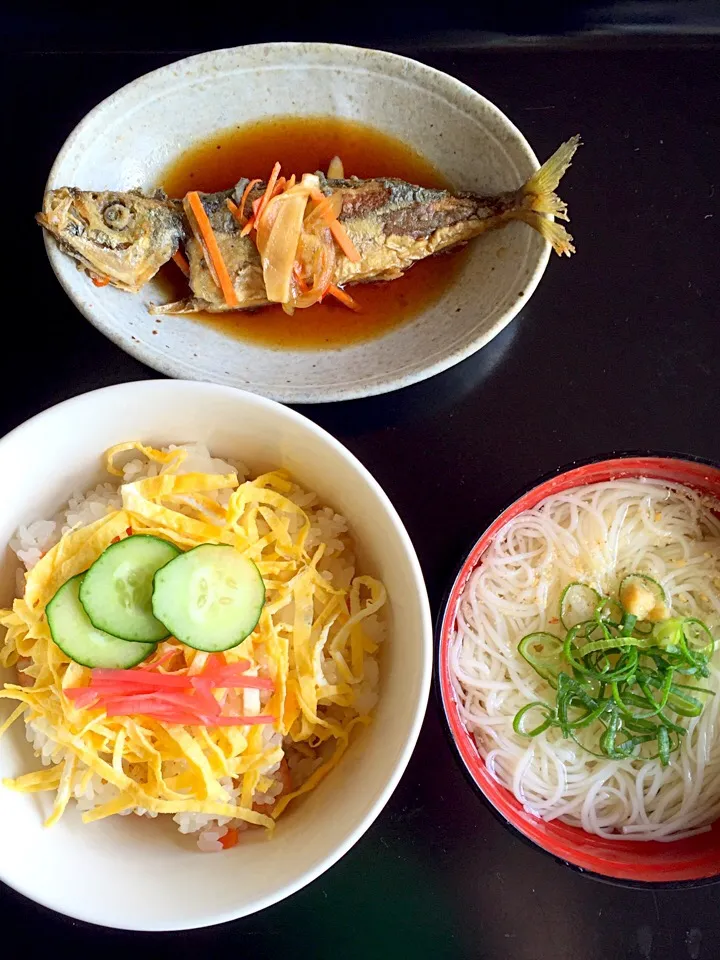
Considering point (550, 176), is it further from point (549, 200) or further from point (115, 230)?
point (115, 230)

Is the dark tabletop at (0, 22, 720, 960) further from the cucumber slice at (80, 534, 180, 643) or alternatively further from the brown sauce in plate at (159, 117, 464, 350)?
the cucumber slice at (80, 534, 180, 643)

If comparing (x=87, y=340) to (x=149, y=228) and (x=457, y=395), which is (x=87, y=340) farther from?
(x=457, y=395)

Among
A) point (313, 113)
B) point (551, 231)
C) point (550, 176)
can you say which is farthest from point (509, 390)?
point (313, 113)

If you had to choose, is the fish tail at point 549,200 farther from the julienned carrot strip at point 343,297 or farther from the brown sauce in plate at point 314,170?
the julienned carrot strip at point 343,297

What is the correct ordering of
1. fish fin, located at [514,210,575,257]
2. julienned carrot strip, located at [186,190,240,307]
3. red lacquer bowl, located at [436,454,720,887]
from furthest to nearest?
julienned carrot strip, located at [186,190,240,307]
fish fin, located at [514,210,575,257]
red lacquer bowl, located at [436,454,720,887]

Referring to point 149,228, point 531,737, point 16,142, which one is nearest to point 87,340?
point 149,228

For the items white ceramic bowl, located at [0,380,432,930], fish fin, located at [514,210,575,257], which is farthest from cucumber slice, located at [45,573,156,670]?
fish fin, located at [514,210,575,257]

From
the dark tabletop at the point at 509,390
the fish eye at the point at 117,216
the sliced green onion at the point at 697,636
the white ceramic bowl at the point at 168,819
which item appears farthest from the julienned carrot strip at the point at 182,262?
the sliced green onion at the point at 697,636
